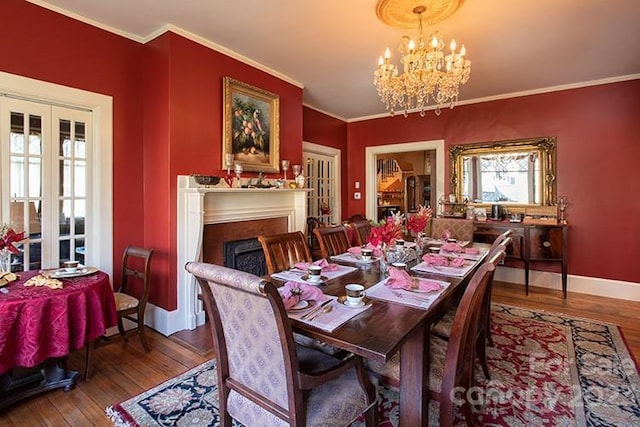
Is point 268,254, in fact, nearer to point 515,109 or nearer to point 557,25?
point 557,25

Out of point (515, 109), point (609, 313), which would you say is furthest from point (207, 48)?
point (609, 313)

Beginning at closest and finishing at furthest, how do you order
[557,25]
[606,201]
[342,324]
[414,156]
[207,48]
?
[342,324], [557,25], [207,48], [606,201], [414,156]

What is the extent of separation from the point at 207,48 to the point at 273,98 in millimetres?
890

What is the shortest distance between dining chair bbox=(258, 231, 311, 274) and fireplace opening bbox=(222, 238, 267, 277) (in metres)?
1.07

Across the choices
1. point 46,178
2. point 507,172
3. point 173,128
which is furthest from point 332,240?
point 507,172

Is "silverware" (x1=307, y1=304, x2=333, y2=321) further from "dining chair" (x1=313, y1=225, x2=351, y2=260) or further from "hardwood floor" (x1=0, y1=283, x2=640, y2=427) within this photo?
"hardwood floor" (x1=0, y1=283, x2=640, y2=427)

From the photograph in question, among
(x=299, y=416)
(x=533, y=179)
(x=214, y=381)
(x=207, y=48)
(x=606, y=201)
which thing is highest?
(x=207, y=48)

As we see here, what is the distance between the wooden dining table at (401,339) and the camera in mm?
1146

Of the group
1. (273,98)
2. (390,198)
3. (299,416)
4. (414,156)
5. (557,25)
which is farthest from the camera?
(390,198)

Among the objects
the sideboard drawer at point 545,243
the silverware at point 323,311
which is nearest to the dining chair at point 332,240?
the silverware at point 323,311

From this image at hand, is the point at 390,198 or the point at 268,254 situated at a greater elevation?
the point at 390,198

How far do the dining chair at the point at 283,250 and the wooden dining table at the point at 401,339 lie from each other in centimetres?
68

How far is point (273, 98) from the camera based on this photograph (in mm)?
3756

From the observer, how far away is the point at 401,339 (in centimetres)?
117
